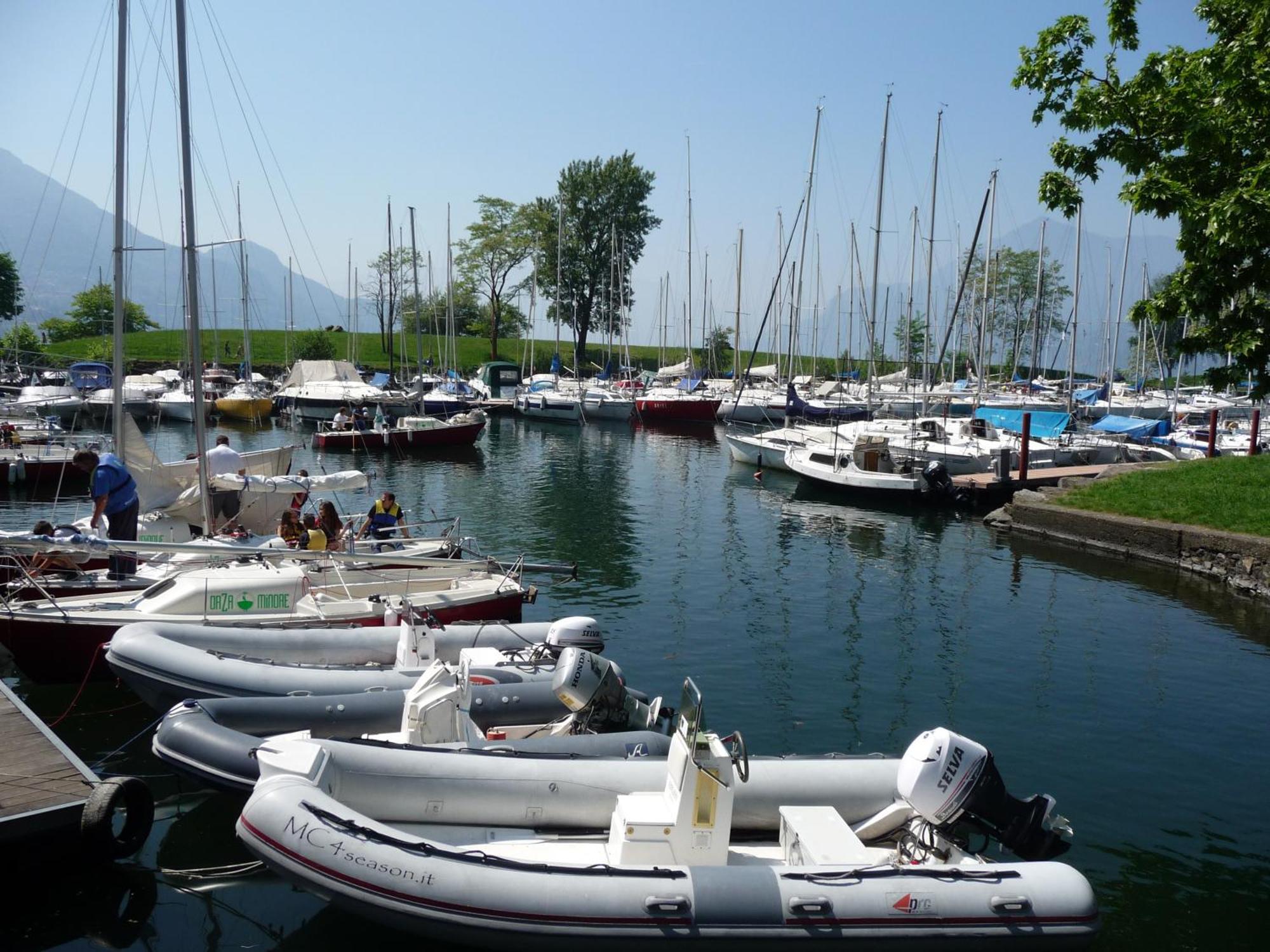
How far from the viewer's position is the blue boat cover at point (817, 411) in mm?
48469

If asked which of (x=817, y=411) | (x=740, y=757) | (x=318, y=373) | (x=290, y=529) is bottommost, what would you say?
(x=740, y=757)

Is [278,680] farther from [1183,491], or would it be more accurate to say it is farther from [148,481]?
[1183,491]

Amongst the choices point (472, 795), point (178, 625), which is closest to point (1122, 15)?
point (472, 795)

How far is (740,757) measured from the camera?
757 centimetres

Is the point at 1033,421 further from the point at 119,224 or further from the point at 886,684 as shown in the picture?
the point at 119,224

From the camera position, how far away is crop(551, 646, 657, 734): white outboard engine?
1019 centimetres

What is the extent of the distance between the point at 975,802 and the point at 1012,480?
2468 cm

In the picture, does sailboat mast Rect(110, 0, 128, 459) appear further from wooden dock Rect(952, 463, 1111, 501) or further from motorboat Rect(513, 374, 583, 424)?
motorboat Rect(513, 374, 583, 424)

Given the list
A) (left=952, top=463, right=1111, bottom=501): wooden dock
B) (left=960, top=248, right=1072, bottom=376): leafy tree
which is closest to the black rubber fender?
(left=952, top=463, right=1111, bottom=501): wooden dock

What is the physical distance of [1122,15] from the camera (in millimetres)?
8875

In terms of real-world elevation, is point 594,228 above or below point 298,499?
above

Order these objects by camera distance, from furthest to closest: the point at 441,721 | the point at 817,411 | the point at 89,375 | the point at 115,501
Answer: the point at 89,375 → the point at 817,411 → the point at 115,501 → the point at 441,721

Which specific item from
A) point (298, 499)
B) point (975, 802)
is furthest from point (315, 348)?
point (975, 802)

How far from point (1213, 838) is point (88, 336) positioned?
89.6 metres
